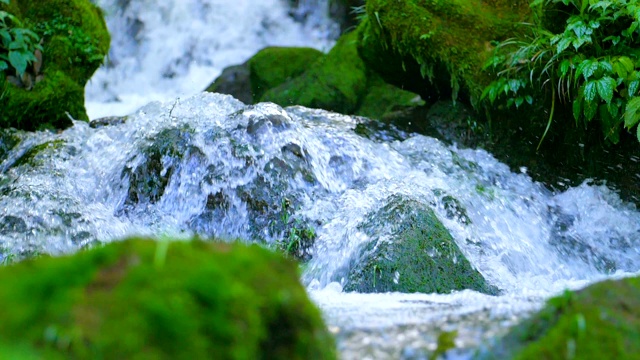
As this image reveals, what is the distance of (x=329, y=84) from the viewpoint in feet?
27.5

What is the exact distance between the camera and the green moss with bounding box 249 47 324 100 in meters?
9.18

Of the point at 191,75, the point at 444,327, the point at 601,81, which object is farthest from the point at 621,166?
the point at 191,75

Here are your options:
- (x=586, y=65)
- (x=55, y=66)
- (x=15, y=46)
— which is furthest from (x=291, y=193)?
(x=55, y=66)

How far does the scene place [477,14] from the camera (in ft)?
18.8

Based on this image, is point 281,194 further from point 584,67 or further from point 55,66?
point 55,66

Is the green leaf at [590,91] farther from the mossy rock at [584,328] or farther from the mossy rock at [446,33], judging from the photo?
the mossy rock at [584,328]

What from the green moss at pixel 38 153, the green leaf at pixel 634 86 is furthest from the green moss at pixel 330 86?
the green leaf at pixel 634 86

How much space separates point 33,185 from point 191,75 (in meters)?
6.03

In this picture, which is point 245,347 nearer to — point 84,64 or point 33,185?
point 33,185

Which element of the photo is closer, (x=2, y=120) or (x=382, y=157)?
(x=382, y=157)

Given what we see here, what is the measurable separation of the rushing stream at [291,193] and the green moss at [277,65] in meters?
3.16

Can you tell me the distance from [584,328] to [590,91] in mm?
Result: 3377

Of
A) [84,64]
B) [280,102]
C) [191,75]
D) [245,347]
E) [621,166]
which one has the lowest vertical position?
[191,75]

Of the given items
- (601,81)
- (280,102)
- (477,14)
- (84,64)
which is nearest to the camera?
(601,81)
